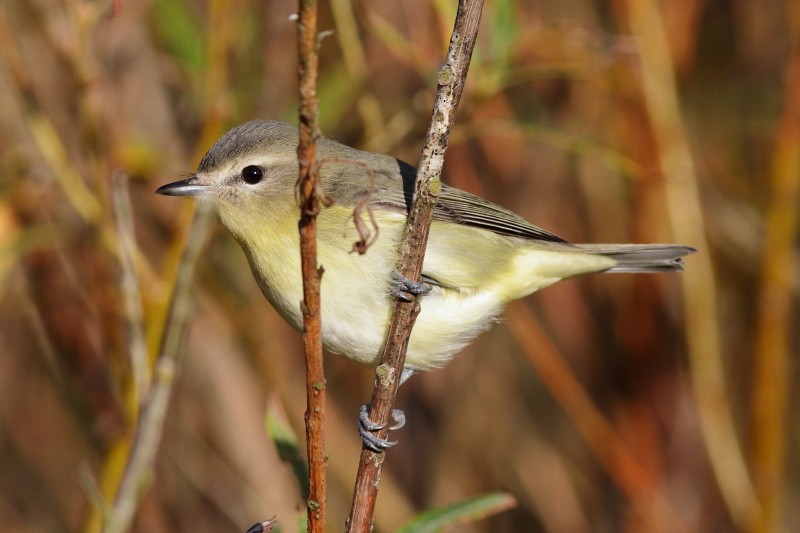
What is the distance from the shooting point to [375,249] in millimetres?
2617

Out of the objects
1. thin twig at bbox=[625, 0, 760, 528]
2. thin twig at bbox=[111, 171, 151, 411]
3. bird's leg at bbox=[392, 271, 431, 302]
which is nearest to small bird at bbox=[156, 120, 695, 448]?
thin twig at bbox=[111, 171, 151, 411]

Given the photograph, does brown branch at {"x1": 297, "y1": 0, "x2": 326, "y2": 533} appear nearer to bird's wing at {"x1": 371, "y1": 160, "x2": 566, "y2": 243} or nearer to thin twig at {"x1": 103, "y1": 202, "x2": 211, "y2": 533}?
thin twig at {"x1": 103, "y1": 202, "x2": 211, "y2": 533}

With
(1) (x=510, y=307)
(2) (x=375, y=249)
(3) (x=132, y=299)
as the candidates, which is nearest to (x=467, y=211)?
(2) (x=375, y=249)

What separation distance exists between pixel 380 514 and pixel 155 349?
151 centimetres

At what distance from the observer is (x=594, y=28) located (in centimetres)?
420

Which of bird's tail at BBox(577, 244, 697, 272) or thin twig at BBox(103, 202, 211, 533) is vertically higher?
bird's tail at BBox(577, 244, 697, 272)

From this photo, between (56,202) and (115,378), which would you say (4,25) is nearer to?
(56,202)

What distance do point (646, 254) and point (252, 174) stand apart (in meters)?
1.49

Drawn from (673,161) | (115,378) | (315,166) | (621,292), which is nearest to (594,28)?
(673,161)

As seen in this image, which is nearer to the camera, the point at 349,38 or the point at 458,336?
the point at 458,336

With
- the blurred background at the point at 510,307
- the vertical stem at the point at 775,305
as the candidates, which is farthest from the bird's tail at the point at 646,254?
the vertical stem at the point at 775,305

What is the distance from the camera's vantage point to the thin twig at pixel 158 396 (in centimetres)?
238

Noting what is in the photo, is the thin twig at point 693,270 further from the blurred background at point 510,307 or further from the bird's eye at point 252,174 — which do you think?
the bird's eye at point 252,174

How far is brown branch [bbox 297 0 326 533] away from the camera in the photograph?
1432mm
